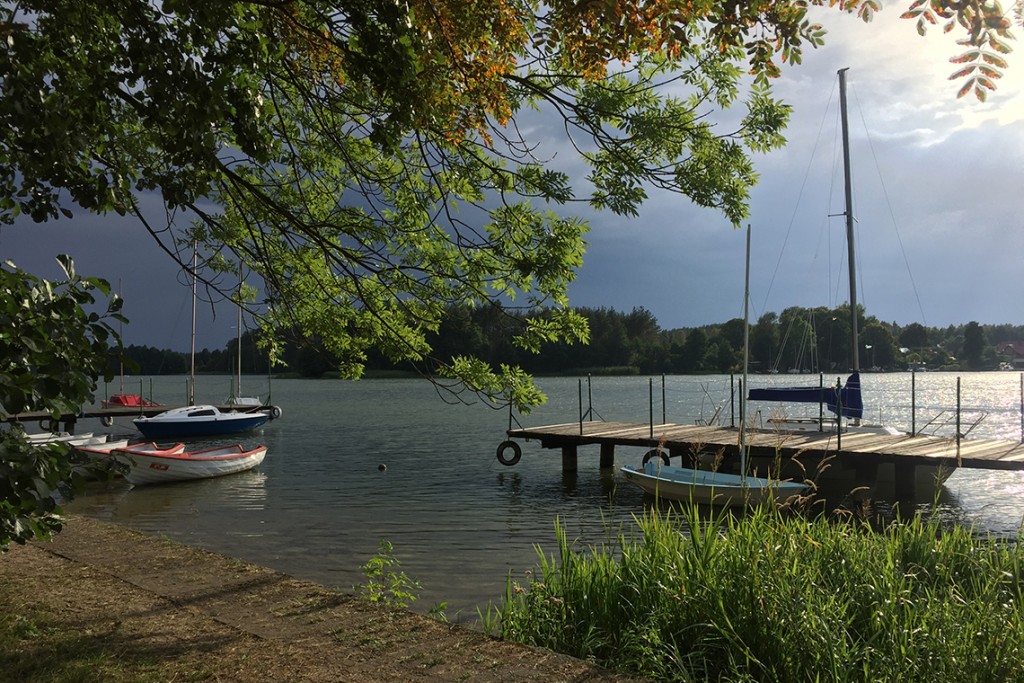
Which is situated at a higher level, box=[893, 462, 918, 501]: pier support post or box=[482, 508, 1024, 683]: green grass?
box=[482, 508, 1024, 683]: green grass

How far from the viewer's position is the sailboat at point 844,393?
2380 cm

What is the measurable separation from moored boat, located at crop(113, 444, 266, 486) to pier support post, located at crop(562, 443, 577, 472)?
10.4m

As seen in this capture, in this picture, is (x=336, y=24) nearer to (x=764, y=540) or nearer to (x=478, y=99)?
(x=478, y=99)

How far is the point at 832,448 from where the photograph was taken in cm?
1947

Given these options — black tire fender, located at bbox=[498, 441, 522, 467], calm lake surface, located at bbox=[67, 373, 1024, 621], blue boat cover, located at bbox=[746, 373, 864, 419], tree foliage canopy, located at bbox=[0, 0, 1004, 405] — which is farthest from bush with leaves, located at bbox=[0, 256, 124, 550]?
blue boat cover, located at bbox=[746, 373, 864, 419]

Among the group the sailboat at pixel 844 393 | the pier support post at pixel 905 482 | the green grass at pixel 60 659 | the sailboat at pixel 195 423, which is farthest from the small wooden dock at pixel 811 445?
the sailboat at pixel 195 423

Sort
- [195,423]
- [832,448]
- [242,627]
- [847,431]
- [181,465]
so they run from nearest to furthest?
[242,627] → [832,448] → [181,465] → [847,431] → [195,423]

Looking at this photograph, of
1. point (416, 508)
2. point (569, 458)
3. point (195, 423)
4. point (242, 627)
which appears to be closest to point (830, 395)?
point (569, 458)

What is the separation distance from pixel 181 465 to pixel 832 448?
1821 centimetres

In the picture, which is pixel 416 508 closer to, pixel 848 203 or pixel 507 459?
pixel 507 459

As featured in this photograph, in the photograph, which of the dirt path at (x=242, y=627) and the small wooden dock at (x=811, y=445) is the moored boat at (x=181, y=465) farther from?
the dirt path at (x=242, y=627)

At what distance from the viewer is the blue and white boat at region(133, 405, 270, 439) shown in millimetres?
36031

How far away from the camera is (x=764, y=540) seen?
→ 19.3 feet

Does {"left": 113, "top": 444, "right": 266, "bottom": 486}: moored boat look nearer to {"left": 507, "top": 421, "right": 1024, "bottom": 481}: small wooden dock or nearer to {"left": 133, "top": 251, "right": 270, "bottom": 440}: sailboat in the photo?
{"left": 507, "top": 421, "right": 1024, "bottom": 481}: small wooden dock
